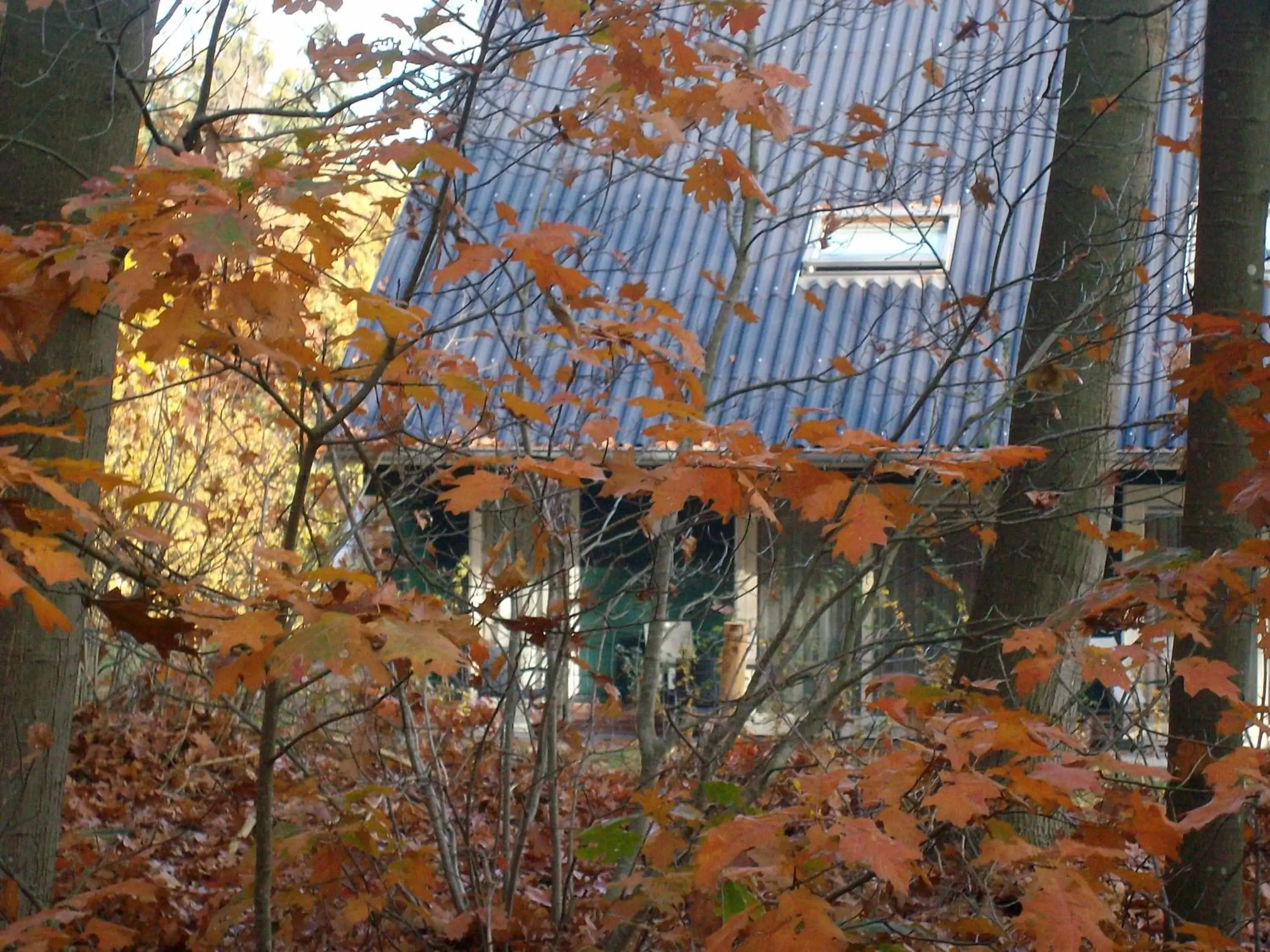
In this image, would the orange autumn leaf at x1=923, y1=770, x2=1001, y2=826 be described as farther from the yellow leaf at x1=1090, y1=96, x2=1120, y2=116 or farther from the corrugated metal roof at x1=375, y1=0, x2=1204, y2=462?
the corrugated metal roof at x1=375, y1=0, x2=1204, y2=462

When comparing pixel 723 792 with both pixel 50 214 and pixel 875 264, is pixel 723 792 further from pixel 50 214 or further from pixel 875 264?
pixel 875 264

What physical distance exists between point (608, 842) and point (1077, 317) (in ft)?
7.50

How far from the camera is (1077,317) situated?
409 centimetres

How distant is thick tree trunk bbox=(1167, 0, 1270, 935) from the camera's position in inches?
124


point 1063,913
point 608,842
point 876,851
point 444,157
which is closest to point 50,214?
point 444,157

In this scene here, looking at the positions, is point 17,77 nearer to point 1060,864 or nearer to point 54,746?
point 54,746

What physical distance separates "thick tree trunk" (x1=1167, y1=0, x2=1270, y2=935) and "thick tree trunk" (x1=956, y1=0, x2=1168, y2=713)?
58 centimetres

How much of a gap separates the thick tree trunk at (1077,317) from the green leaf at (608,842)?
143cm

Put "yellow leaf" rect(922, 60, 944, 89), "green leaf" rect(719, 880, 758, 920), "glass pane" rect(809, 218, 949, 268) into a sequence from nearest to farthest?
1. "green leaf" rect(719, 880, 758, 920)
2. "yellow leaf" rect(922, 60, 944, 89)
3. "glass pane" rect(809, 218, 949, 268)

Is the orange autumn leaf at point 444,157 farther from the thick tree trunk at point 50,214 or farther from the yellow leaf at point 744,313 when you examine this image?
the yellow leaf at point 744,313

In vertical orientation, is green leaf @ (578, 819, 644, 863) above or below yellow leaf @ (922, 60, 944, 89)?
below

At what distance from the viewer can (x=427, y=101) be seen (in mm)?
3393

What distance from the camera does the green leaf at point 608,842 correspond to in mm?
3070

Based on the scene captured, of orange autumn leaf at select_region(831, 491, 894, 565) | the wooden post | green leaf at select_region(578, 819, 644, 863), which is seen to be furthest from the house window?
orange autumn leaf at select_region(831, 491, 894, 565)
